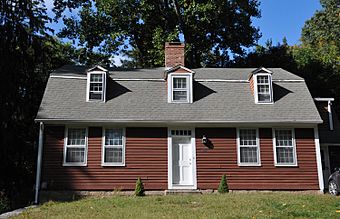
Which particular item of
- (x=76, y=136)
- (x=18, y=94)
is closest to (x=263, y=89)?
(x=76, y=136)

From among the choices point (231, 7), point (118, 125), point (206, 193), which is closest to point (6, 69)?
point (118, 125)

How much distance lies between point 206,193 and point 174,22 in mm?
15908

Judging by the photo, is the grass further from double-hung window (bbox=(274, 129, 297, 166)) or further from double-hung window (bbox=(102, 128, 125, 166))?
double-hung window (bbox=(274, 129, 297, 166))

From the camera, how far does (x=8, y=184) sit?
17.8m

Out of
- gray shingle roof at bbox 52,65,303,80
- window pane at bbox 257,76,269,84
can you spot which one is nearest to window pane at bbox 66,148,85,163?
gray shingle roof at bbox 52,65,303,80

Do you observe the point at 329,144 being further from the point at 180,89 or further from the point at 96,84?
the point at 96,84

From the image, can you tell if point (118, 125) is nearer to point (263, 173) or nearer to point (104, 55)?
point (263, 173)

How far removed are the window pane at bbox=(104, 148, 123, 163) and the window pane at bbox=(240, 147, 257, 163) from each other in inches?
199

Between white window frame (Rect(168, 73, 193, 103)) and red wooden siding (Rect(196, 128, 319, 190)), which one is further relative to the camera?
white window frame (Rect(168, 73, 193, 103))

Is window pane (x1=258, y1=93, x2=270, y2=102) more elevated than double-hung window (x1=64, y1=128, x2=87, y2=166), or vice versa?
window pane (x1=258, y1=93, x2=270, y2=102)

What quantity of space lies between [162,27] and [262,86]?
42.9 feet

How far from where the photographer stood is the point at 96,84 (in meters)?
16.7

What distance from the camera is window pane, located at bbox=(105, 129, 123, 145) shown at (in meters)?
15.8

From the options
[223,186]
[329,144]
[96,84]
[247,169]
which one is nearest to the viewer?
[223,186]
